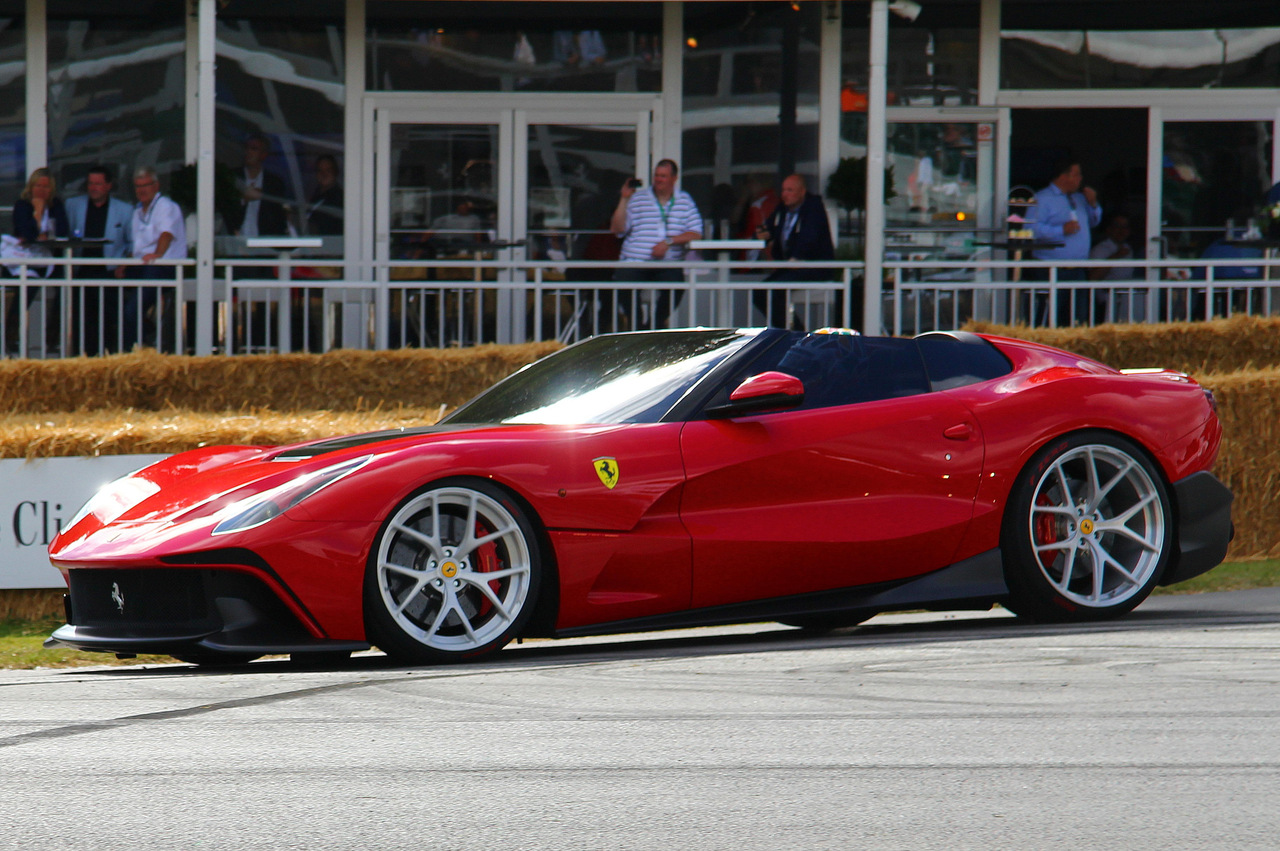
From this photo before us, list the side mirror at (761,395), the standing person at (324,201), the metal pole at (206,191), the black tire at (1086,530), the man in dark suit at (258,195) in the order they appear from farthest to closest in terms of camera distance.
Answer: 1. the standing person at (324,201)
2. the man in dark suit at (258,195)
3. the metal pole at (206,191)
4. the black tire at (1086,530)
5. the side mirror at (761,395)

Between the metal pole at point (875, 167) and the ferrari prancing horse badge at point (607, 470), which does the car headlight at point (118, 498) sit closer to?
the ferrari prancing horse badge at point (607, 470)

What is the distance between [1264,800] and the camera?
389cm

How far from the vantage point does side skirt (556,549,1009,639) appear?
614cm

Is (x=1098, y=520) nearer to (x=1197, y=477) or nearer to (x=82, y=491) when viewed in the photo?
(x=1197, y=477)

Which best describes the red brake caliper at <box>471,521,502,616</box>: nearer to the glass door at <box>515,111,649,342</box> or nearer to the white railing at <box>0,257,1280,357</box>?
the white railing at <box>0,257,1280,357</box>

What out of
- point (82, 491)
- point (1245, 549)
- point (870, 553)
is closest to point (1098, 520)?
point (870, 553)

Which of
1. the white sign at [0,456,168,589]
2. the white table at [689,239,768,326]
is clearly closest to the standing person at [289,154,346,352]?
the white table at [689,239,768,326]

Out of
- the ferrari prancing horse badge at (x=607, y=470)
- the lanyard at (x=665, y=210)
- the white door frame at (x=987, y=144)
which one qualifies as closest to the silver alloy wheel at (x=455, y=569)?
the ferrari prancing horse badge at (x=607, y=470)

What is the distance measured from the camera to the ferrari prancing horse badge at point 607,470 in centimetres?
605

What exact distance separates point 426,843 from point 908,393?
145 inches

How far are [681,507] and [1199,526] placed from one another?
94.2 inches

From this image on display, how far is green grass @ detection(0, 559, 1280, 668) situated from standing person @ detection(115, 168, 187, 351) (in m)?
5.36

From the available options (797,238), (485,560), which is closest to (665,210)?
(797,238)

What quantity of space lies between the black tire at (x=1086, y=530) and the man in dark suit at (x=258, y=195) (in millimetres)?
9961
